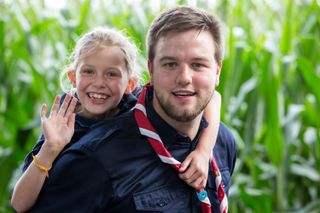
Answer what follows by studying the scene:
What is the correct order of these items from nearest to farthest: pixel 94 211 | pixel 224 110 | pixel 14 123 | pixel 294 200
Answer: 1. pixel 94 211
2. pixel 224 110
3. pixel 294 200
4. pixel 14 123

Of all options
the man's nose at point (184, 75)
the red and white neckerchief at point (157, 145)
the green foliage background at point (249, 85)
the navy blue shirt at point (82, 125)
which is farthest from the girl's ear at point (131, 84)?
the green foliage background at point (249, 85)

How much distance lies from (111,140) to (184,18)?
262mm

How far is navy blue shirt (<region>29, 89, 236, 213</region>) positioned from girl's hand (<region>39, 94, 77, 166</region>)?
0.02 m

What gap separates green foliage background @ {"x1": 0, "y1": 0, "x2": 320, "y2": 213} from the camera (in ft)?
7.11

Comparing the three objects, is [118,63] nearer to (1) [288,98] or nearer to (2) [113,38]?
(2) [113,38]

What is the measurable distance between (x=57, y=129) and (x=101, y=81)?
14cm

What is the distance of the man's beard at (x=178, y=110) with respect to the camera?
119cm

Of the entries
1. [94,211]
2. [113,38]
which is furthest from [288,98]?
[94,211]

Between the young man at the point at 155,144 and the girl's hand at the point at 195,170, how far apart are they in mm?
19

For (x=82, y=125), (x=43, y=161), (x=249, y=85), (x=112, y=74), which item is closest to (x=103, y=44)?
(x=112, y=74)

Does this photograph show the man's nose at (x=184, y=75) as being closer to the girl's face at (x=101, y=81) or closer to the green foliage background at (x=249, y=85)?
the girl's face at (x=101, y=81)

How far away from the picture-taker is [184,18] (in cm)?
120

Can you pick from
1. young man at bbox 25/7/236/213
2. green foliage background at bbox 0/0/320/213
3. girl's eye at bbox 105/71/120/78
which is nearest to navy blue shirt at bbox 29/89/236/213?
young man at bbox 25/7/236/213

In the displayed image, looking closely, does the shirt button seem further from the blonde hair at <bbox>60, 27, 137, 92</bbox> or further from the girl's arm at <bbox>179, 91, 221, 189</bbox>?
the blonde hair at <bbox>60, 27, 137, 92</bbox>
